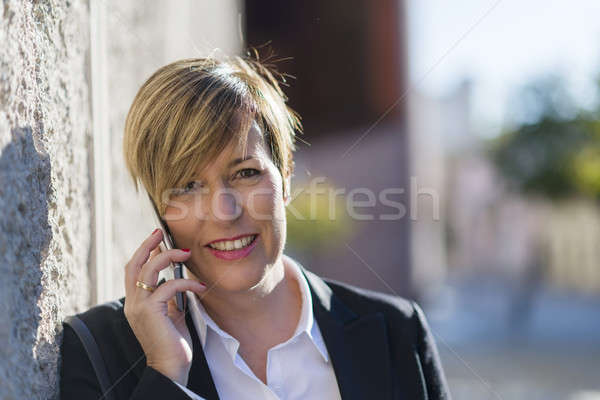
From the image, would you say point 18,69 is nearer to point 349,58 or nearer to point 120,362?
point 120,362

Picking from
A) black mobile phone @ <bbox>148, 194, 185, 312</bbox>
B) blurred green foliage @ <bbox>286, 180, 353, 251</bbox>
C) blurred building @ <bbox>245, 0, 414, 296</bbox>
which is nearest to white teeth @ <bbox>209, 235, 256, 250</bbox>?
black mobile phone @ <bbox>148, 194, 185, 312</bbox>

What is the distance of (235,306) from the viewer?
176 cm

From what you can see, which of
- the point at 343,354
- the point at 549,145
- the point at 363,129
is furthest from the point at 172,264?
the point at 549,145

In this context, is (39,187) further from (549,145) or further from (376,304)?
(549,145)

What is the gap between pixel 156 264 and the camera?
1561mm

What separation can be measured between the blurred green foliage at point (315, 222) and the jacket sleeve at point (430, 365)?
693 centimetres

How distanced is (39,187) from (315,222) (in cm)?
824

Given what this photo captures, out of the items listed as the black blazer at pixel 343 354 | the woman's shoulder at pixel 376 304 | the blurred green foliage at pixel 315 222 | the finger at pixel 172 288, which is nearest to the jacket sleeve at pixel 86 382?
the black blazer at pixel 343 354

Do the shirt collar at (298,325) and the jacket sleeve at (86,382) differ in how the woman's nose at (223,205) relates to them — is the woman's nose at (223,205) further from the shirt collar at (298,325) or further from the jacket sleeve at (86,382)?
the jacket sleeve at (86,382)

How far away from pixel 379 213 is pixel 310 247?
185 centimetres

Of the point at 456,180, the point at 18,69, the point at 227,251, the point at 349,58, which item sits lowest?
the point at 456,180

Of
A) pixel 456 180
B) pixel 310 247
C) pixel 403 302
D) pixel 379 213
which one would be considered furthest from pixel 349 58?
pixel 456 180

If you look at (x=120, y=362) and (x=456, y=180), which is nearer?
(x=120, y=362)

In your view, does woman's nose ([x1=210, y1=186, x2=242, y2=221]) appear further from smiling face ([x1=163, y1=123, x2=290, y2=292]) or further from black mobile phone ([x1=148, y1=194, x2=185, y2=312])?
black mobile phone ([x1=148, y1=194, x2=185, y2=312])
